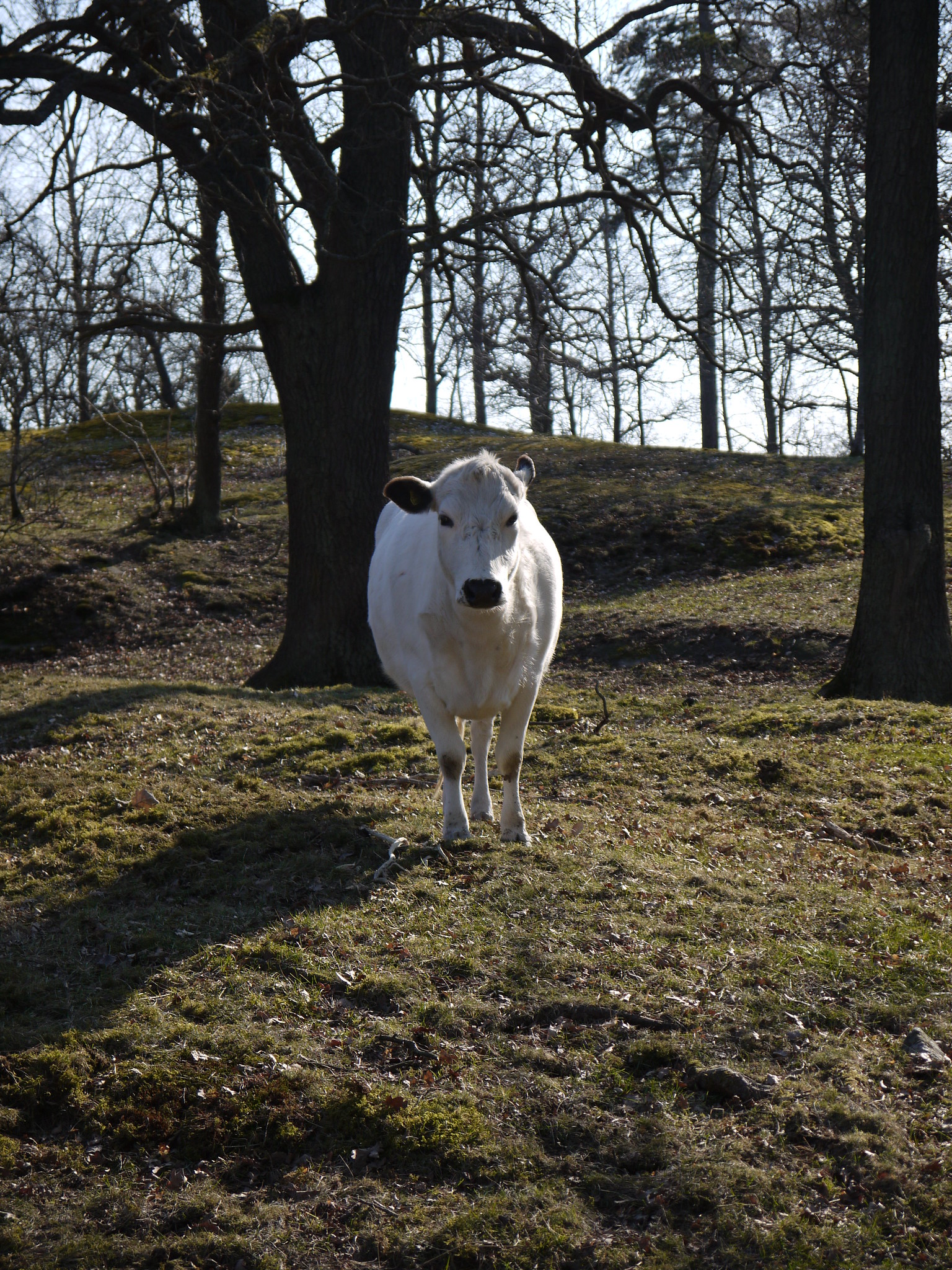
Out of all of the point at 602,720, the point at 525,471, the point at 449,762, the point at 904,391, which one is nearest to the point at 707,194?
the point at 904,391

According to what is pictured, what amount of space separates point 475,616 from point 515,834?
1550 mm

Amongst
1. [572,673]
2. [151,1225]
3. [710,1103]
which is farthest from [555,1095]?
[572,673]

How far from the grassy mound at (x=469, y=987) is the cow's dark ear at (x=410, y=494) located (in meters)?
2.24

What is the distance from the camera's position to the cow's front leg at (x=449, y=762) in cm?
723

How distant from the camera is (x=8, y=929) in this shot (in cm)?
609

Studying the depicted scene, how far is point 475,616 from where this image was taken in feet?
22.6

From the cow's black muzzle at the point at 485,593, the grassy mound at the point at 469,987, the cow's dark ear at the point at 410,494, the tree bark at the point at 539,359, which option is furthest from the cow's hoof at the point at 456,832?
the tree bark at the point at 539,359

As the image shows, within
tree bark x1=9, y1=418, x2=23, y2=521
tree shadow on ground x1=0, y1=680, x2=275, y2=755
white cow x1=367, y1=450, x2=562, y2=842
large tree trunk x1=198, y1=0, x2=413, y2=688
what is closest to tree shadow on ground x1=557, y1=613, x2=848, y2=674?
large tree trunk x1=198, y1=0, x2=413, y2=688

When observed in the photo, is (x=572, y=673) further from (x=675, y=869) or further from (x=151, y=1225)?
(x=151, y=1225)

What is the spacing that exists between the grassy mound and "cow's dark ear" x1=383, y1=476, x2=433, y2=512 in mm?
2242

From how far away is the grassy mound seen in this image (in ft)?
12.0

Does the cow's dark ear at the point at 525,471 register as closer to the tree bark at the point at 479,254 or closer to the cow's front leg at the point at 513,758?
Answer: the cow's front leg at the point at 513,758

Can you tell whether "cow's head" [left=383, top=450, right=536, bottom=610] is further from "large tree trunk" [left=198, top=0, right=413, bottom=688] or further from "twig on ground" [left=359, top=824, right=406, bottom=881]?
"large tree trunk" [left=198, top=0, right=413, bottom=688]

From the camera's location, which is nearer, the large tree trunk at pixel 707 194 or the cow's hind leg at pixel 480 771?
the cow's hind leg at pixel 480 771
